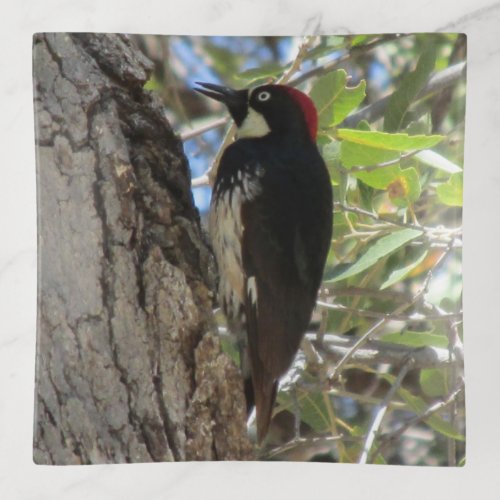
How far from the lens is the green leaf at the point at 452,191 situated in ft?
4.19

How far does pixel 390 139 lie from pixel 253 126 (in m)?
0.17

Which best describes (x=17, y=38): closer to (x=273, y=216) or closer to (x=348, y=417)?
(x=273, y=216)

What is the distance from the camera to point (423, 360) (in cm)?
129

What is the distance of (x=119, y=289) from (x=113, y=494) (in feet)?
1.03

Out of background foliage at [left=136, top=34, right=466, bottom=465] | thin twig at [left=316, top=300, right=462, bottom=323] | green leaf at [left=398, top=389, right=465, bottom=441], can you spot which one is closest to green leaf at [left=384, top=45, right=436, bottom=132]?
background foliage at [left=136, top=34, right=466, bottom=465]

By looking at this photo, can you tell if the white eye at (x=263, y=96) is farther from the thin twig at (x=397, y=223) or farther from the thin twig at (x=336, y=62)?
the thin twig at (x=397, y=223)

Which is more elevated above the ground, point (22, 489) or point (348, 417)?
point (348, 417)

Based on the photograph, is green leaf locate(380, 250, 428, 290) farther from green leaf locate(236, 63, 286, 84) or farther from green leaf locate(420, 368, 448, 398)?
green leaf locate(236, 63, 286, 84)

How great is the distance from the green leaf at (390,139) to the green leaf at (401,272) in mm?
134

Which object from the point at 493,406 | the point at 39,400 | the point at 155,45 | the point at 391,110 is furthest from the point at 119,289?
the point at 493,406

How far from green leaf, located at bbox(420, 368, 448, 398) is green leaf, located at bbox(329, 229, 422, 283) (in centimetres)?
15

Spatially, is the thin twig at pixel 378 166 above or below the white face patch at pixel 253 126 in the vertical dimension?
below

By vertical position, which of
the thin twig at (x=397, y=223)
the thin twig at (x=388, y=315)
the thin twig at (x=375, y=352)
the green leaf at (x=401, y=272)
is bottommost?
the thin twig at (x=375, y=352)

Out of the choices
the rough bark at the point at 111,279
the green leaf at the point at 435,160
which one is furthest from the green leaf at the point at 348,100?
the rough bark at the point at 111,279
